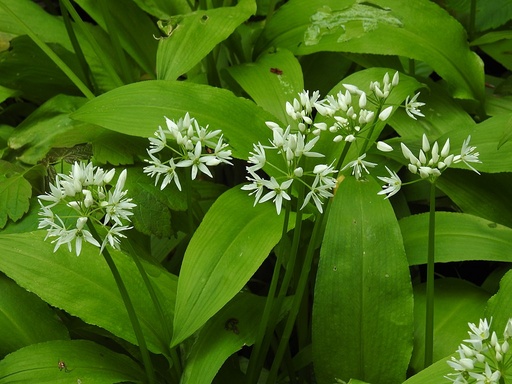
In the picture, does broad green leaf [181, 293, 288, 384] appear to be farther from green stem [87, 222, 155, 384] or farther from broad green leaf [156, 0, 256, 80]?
broad green leaf [156, 0, 256, 80]

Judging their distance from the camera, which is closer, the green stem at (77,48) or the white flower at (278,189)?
the white flower at (278,189)

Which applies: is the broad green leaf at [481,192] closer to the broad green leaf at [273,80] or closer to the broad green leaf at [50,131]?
the broad green leaf at [273,80]

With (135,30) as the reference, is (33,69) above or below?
below

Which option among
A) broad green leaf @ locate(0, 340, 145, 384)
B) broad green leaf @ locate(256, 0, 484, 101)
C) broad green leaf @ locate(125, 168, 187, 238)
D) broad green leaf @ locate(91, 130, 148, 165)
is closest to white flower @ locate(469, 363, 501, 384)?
broad green leaf @ locate(0, 340, 145, 384)

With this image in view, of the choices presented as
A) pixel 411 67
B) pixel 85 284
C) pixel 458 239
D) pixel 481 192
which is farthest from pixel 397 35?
pixel 85 284

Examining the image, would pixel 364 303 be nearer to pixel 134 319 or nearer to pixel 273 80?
pixel 134 319

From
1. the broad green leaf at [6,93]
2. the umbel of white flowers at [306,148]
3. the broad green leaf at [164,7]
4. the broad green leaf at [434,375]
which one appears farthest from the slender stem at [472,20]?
the broad green leaf at [6,93]
